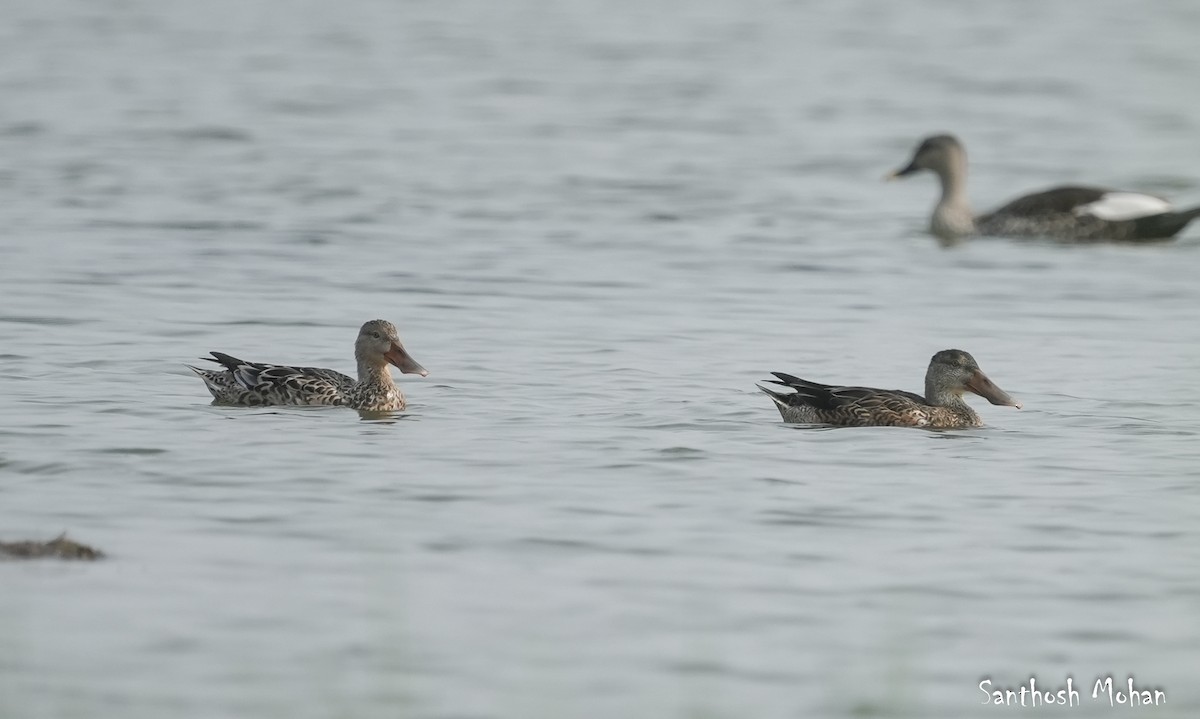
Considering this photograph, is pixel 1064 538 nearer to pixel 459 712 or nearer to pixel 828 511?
pixel 828 511

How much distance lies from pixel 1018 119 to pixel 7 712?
2550 cm

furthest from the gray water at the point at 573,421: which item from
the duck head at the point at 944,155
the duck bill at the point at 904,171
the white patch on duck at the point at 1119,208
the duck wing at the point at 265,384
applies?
the duck head at the point at 944,155

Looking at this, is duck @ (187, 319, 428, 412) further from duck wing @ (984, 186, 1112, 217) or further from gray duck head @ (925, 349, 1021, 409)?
duck wing @ (984, 186, 1112, 217)

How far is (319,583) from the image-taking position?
7.91m

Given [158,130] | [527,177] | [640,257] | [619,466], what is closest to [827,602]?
[619,466]

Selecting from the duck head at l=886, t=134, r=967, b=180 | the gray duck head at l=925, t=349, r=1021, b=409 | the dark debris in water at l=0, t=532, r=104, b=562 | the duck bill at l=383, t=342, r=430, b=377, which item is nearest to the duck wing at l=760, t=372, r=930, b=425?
the gray duck head at l=925, t=349, r=1021, b=409

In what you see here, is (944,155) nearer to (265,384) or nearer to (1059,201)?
(1059,201)

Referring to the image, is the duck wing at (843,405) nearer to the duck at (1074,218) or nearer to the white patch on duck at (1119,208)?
the duck at (1074,218)

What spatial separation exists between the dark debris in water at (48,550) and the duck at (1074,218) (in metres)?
13.5

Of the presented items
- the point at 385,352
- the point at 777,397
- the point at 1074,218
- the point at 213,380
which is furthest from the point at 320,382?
the point at 1074,218

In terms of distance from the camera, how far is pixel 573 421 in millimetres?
11430

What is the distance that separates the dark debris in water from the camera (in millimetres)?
8000

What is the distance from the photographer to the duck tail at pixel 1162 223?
66.5ft

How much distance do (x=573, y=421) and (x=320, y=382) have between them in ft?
4.72
